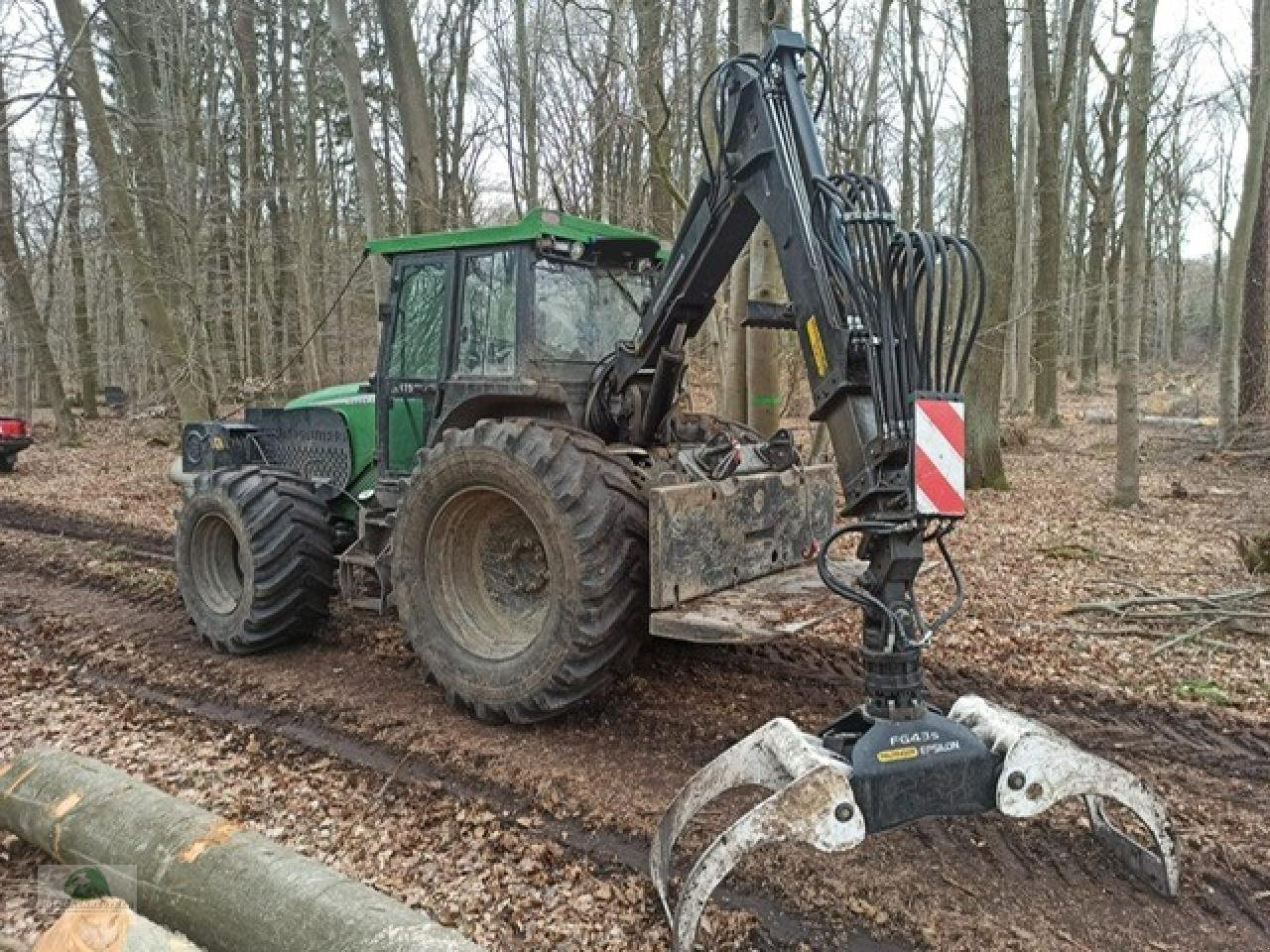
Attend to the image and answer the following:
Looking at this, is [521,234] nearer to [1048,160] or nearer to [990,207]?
[990,207]

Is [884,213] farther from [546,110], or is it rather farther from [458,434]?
[546,110]

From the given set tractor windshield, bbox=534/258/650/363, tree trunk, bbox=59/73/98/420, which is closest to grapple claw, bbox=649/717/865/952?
tractor windshield, bbox=534/258/650/363

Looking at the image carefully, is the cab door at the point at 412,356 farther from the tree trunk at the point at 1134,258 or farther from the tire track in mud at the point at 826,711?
the tree trunk at the point at 1134,258

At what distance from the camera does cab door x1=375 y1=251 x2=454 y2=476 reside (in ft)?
17.4

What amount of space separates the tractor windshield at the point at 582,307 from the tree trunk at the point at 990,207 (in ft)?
18.8

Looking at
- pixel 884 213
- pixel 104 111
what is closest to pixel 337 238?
pixel 104 111

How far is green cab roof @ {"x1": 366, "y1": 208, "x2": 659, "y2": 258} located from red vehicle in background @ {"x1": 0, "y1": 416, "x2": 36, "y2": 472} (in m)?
11.1

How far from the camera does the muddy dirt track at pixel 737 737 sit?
290cm

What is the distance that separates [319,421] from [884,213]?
4.54m

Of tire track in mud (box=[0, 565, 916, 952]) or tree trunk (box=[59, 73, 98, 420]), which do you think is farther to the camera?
tree trunk (box=[59, 73, 98, 420])

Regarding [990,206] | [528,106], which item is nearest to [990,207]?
[990,206]

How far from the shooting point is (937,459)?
3.04 meters

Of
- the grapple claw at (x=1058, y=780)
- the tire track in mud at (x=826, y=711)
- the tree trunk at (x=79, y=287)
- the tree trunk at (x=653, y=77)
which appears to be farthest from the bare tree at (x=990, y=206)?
the tree trunk at (x=79, y=287)

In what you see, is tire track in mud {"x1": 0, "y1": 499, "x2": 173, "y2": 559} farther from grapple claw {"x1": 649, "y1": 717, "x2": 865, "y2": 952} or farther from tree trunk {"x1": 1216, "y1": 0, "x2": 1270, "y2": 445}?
tree trunk {"x1": 1216, "y1": 0, "x2": 1270, "y2": 445}
